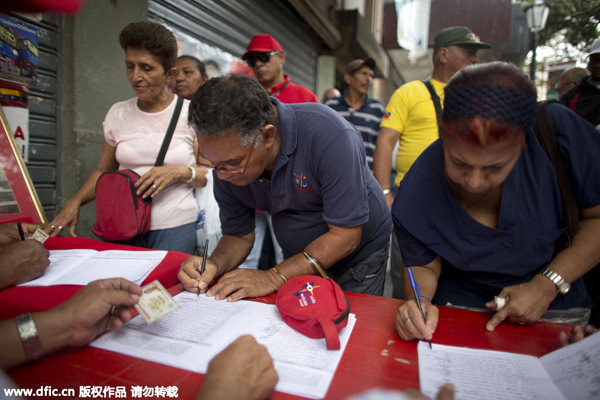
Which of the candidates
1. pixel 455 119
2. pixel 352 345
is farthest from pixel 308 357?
pixel 455 119

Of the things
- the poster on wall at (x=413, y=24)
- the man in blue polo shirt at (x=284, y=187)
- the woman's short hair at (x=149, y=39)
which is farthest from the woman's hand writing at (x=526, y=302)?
the poster on wall at (x=413, y=24)

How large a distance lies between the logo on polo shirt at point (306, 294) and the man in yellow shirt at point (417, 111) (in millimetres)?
1851

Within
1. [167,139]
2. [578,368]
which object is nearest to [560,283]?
[578,368]

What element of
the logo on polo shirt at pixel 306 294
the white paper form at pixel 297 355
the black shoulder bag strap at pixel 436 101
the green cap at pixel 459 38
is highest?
the green cap at pixel 459 38

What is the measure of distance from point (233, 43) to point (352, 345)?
4688mm

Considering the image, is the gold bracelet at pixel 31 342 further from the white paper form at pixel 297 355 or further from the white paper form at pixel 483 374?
the white paper form at pixel 483 374

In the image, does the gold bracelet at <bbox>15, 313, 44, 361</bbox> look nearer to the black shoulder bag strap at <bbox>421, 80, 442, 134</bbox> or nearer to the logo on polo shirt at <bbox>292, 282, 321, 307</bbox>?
the logo on polo shirt at <bbox>292, 282, 321, 307</bbox>

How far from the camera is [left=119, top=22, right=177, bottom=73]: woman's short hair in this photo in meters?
2.11

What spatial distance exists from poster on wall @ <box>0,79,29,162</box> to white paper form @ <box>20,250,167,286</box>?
1.19 meters

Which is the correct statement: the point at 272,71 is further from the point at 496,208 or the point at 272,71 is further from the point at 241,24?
the point at 496,208

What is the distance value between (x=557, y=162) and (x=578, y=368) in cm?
68

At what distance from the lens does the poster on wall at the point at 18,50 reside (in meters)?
2.29

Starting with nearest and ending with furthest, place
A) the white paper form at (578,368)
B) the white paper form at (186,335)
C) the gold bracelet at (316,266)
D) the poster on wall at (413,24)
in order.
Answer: the white paper form at (578,368) < the white paper form at (186,335) < the gold bracelet at (316,266) < the poster on wall at (413,24)

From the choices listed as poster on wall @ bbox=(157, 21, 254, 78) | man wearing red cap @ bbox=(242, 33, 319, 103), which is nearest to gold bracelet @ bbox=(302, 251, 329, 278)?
man wearing red cap @ bbox=(242, 33, 319, 103)
